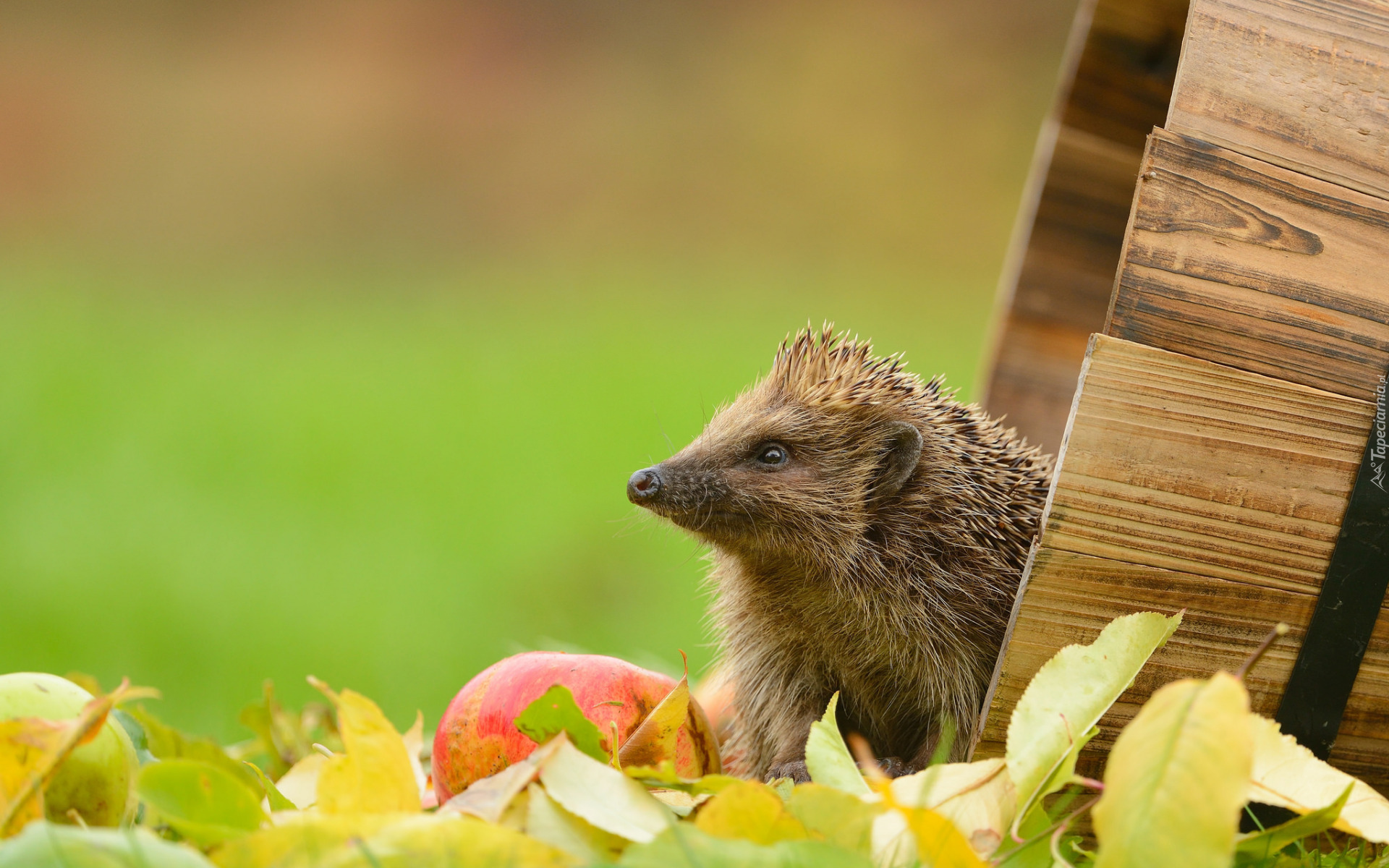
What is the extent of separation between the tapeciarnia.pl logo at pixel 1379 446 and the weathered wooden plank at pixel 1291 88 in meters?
0.27

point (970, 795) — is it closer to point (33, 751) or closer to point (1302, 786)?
point (1302, 786)

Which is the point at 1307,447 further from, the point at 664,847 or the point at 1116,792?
the point at 664,847

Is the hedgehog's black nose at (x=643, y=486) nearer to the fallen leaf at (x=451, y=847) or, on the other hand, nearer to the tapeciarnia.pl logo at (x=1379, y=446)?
the fallen leaf at (x=451, y=847)

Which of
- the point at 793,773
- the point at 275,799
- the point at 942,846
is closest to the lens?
the point at 942,846

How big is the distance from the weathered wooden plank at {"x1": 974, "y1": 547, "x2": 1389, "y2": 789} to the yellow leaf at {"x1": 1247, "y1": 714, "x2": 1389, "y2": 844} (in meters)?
0.20

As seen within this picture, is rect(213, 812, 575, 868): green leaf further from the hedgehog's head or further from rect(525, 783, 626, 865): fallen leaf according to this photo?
the hedgehog's head

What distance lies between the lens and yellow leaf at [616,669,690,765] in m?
1.39

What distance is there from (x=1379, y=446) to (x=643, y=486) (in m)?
1.05

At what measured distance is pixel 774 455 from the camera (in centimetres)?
188

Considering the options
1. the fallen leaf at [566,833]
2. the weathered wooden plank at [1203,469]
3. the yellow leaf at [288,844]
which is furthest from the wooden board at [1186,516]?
the yellow leaf at [288,844]

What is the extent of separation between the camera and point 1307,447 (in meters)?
1.36

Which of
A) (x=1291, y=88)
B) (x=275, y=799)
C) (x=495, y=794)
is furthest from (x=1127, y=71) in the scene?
(x=275, y=799)

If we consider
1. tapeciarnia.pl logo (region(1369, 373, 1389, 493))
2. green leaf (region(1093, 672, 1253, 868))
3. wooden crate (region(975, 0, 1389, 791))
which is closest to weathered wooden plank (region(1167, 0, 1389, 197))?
wooden crate (region(975, 0, 1389, 791))

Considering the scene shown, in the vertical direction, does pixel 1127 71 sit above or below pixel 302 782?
above
